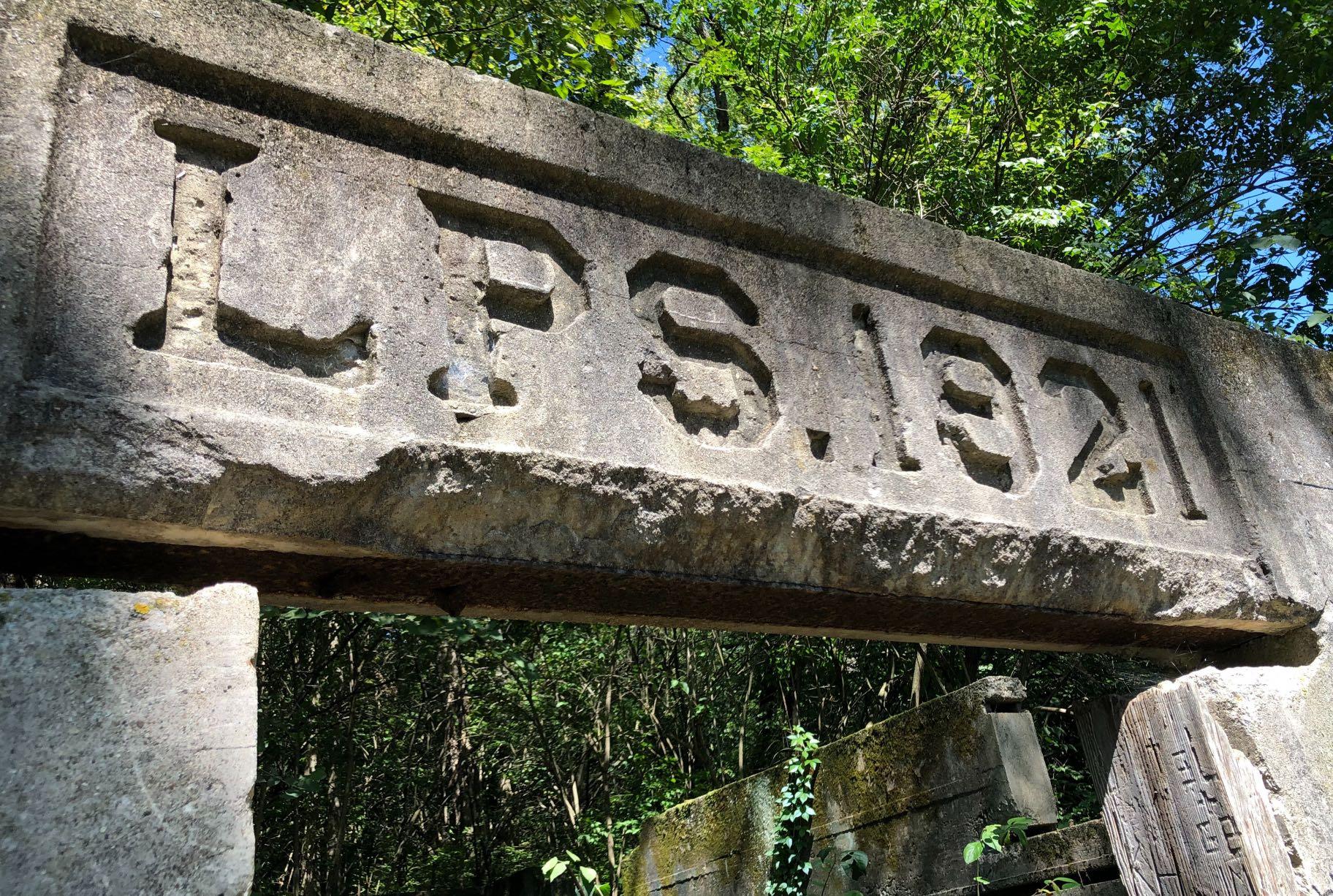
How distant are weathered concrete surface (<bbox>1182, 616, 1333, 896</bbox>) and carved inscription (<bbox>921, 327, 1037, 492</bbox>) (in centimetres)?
52

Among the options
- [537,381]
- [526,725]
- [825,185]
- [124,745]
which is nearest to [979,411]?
[537,381]

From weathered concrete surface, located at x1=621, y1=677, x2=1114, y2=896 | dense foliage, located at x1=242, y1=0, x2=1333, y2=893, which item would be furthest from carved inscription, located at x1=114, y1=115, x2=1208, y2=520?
dense foliage, located at x1=242, y1=0, x2=1333, y2=893

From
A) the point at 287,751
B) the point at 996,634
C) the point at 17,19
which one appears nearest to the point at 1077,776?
the point at 996,634

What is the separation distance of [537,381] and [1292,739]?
161 cm

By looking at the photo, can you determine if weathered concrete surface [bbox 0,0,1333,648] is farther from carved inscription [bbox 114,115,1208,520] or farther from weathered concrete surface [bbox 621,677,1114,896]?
weathered concrete surface [bbox 621,677,1114,896]

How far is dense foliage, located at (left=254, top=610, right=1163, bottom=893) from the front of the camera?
20.0ft

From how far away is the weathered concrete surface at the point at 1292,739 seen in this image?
190cm

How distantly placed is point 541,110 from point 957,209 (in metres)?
4.48

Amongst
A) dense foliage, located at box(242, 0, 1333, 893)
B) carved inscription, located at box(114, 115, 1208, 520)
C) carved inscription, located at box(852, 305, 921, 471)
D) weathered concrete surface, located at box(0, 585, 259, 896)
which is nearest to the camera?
weathered concrete surface, located at box(0, 585, 259, 896)

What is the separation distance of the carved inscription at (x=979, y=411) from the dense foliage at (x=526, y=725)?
3426 mm

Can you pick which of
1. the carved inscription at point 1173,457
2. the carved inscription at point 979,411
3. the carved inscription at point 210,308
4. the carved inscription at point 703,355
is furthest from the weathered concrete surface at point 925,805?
the carved inscription at point 210,308

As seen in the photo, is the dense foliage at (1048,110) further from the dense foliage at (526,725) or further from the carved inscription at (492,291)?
the carved inscription at (492,291)

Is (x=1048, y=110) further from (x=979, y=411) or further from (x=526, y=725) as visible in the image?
(x=526, y=725)

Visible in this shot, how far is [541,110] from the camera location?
192 cm
